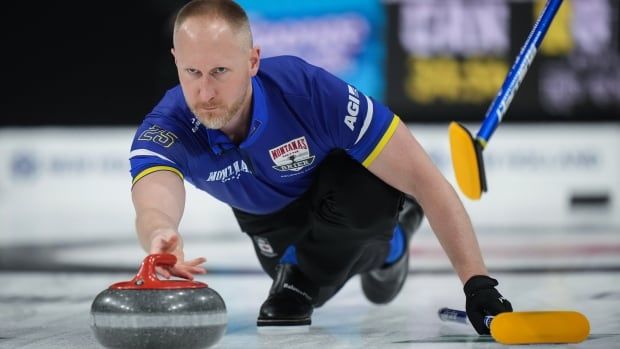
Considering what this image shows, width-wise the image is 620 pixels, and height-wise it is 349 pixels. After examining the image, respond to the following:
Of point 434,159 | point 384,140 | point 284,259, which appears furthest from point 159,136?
point 434,159

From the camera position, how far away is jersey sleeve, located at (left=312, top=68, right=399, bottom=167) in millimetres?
2559

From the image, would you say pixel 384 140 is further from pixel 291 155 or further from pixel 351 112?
pixel 291 155

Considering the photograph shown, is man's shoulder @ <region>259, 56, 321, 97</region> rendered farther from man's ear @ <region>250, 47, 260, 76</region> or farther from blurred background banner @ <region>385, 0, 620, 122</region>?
blurred background banner @ <region>385, 0, 620, 122</region>

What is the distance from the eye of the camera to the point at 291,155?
262cm

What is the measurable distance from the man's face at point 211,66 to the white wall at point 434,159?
549cm

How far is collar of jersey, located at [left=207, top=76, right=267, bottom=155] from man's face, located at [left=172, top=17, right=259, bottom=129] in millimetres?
91

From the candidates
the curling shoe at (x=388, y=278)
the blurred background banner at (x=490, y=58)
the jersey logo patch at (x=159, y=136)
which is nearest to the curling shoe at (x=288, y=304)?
the curling shoe at (x=388, y=278)

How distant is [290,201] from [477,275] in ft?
2.31

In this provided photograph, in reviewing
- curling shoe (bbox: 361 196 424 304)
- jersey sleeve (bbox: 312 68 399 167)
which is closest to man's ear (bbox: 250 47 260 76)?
jersey sleeve (bbox: 312 68 399 167)

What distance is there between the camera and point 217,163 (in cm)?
260

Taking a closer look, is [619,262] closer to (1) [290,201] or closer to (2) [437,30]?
(1) [290,201]

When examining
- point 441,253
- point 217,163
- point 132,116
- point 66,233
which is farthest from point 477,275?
point 132,116

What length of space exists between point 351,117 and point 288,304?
64cm

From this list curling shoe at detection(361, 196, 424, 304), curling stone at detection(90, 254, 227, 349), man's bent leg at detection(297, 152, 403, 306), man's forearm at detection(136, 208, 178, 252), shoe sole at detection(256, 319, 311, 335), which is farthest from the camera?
curling shoe at detection(361, 196, 424, 304)
